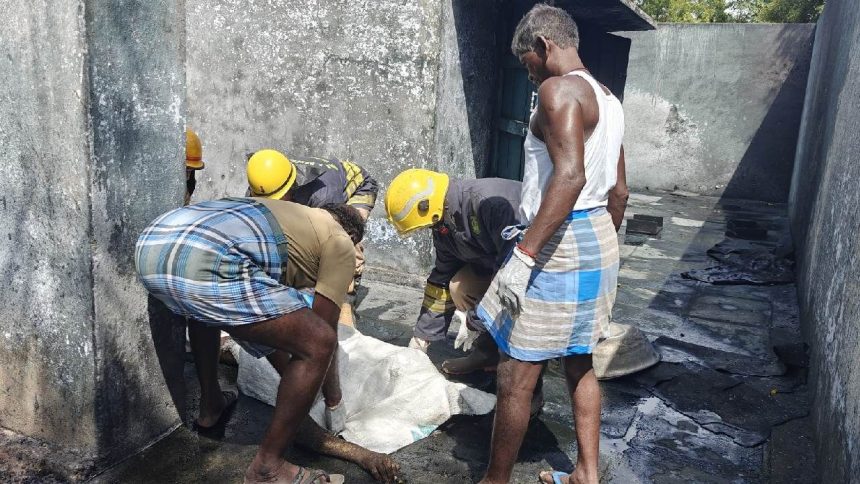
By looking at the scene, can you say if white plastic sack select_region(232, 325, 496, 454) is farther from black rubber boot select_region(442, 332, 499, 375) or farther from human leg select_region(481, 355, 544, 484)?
human leg select_region(481, 355, 544, 484)

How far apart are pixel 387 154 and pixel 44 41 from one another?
3.48m

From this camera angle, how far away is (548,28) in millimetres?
Answer: 2604

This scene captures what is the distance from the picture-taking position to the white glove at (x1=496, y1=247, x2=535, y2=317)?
8.01 feet

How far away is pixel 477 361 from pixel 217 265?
1.93 meters

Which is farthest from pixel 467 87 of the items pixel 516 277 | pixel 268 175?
pixel 516 277

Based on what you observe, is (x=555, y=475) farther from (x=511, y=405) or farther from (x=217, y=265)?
(x=217, y=265)

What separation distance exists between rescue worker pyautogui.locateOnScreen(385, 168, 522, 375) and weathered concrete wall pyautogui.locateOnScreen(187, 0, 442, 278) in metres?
2.05

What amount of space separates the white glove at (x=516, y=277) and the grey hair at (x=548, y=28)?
0.81m

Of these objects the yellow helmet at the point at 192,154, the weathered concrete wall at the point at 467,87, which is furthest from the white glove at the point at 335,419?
the weathered concrete wall at the point at 467,87

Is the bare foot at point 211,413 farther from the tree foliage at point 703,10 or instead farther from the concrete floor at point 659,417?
the tree foliage at point 703,10

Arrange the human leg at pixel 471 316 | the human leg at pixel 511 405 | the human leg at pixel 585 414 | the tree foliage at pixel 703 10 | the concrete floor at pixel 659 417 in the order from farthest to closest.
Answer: the tree foliage at pixel 703 10, the human leg at pixel 471 316, the concrete floor at pixel 659 417, the human leg at pixel 585 414, the human leg at pixel 511 405

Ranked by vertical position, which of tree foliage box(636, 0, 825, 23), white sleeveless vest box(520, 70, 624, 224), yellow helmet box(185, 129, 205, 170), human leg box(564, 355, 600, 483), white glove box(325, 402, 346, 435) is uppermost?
tree foliage box(636, 0, 825, 23)

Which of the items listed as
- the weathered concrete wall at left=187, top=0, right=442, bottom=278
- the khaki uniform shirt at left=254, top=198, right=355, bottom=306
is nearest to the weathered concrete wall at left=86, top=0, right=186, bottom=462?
the khaki uniform shirt at left=254, top=198, right=355, bottom=306

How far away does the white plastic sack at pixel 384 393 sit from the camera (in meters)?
3.21
